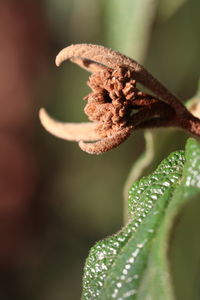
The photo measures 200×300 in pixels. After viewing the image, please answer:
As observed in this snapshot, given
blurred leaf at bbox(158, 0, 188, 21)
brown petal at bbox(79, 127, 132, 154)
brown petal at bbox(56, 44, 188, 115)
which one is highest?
blurred leaf at bbox(158, 0, 188, 21)

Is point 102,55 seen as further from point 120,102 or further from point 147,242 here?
point 147,242

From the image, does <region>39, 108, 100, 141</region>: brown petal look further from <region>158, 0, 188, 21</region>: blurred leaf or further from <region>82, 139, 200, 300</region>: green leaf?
<region>158, 0, 188, 21</region>: blurred leaf

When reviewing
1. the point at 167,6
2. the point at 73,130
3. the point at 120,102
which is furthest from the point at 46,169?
the point at 120,102

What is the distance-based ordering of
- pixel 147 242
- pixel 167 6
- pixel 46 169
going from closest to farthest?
pixel 147 242, pixel 167 6, pixel 46 169

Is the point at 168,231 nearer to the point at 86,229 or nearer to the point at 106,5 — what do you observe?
the point at 106,5

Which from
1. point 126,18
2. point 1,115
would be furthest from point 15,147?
point 126,18

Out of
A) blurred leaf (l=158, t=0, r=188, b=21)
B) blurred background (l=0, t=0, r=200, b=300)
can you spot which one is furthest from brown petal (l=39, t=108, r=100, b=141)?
blurred background (l=0, t=0, r=200, b=300)

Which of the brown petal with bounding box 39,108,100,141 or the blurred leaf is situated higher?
the blurred leaf
